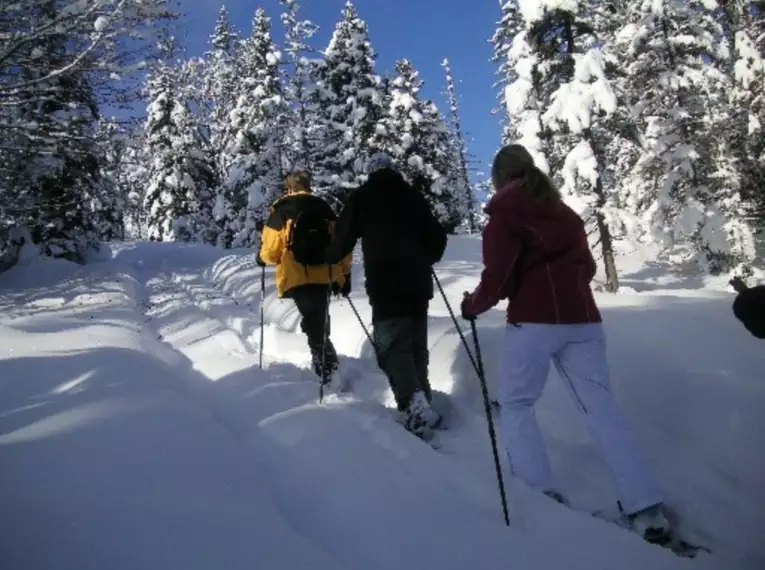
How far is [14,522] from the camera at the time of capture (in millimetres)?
2229

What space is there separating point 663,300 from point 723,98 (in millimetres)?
14613

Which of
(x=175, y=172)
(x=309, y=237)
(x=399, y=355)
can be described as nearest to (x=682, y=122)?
(x=309, y=237)

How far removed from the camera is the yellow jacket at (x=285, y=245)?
19.7ft

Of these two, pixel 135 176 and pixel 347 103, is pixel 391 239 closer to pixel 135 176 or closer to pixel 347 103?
pixel 347 103

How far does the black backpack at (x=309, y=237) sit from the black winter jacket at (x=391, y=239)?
1052 mm

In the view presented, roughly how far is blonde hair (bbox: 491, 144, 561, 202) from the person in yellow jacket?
8.09ft

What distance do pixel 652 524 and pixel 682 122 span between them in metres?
19.3

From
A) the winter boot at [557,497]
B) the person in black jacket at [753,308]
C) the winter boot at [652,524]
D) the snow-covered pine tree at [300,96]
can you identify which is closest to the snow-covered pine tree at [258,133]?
the snow-covered pine tree at [300,96]

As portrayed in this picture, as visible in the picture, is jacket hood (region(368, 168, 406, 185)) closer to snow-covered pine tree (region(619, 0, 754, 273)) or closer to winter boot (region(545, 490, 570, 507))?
winter boot (region(545, 490, 570, 507))

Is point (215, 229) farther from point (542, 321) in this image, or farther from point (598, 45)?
point (542, 321)

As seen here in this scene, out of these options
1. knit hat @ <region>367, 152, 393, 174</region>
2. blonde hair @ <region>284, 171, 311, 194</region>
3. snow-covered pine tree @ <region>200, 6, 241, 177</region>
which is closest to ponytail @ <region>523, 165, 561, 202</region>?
knit hat @ <region>367, 152, 393, 174</region>

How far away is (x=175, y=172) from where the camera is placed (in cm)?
3831

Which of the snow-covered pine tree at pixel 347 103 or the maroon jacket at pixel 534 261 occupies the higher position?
the snow-covered pine tree at pixel 347 103

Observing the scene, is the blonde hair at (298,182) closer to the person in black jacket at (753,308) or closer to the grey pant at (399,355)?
the grey pant at (399,355)
